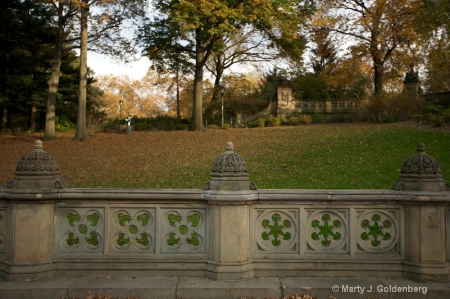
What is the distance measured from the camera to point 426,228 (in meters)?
4.78

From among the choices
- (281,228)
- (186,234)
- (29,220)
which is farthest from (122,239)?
(281,228)

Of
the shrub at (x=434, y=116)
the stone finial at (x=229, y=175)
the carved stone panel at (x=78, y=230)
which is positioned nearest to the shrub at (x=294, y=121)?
the shrub at (x=434, y=116)

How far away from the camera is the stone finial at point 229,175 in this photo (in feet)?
15.8

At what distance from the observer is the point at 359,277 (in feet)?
15.9

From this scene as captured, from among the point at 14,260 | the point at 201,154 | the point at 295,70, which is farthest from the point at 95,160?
the point at 295,70

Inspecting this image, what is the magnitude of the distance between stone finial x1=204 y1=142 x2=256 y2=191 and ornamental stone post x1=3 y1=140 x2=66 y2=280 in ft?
6.18

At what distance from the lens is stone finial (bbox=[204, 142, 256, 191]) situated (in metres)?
4.80

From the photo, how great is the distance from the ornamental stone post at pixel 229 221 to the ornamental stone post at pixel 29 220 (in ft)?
6.22

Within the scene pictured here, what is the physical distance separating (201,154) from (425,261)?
1371 centimetres

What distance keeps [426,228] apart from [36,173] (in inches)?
180

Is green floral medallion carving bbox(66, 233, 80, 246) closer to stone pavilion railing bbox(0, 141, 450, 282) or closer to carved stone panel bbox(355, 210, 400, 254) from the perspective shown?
stone pavilion railing bbox(0, 141, 450, 282)

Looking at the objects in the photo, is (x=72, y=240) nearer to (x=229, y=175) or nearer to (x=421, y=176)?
(x=229, y=175)

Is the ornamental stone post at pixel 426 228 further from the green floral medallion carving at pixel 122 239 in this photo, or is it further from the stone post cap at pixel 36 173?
the stone post cap at pixel 36 173

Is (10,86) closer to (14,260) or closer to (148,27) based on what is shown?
(148,27)
